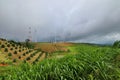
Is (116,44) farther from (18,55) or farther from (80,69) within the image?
(18,55)

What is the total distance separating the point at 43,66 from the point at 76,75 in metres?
1.35

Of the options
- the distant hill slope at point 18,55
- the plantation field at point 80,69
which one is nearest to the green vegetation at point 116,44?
the plantation field at point 80,69

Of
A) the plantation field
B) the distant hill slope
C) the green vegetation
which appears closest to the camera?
the plantation field

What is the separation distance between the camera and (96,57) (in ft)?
29.9

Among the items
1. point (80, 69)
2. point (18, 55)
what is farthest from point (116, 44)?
point (18, 55)

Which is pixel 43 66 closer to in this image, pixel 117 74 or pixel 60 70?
pixel 60 70

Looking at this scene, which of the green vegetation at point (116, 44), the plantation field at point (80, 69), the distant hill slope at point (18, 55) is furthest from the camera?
the distant hill slope at point (18, 55)

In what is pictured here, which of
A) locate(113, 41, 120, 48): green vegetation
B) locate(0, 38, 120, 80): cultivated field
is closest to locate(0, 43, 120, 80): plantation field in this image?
locate(0, 38, 120, 80): cultivated field

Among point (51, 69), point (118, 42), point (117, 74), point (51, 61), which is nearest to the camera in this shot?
point (117, 74)

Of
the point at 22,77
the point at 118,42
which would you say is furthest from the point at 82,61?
the point at 118,42

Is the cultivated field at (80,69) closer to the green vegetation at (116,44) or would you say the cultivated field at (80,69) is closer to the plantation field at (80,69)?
the plantation field at (80,69)

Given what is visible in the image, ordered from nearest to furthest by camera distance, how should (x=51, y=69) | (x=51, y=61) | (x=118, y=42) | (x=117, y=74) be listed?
(x=117, y=74)
(x=51, y=69)
(x=51, y=61)
(x=118, y=42)

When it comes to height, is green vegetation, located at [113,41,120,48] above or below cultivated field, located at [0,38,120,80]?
above

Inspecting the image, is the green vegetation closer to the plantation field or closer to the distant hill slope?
the plantation field
